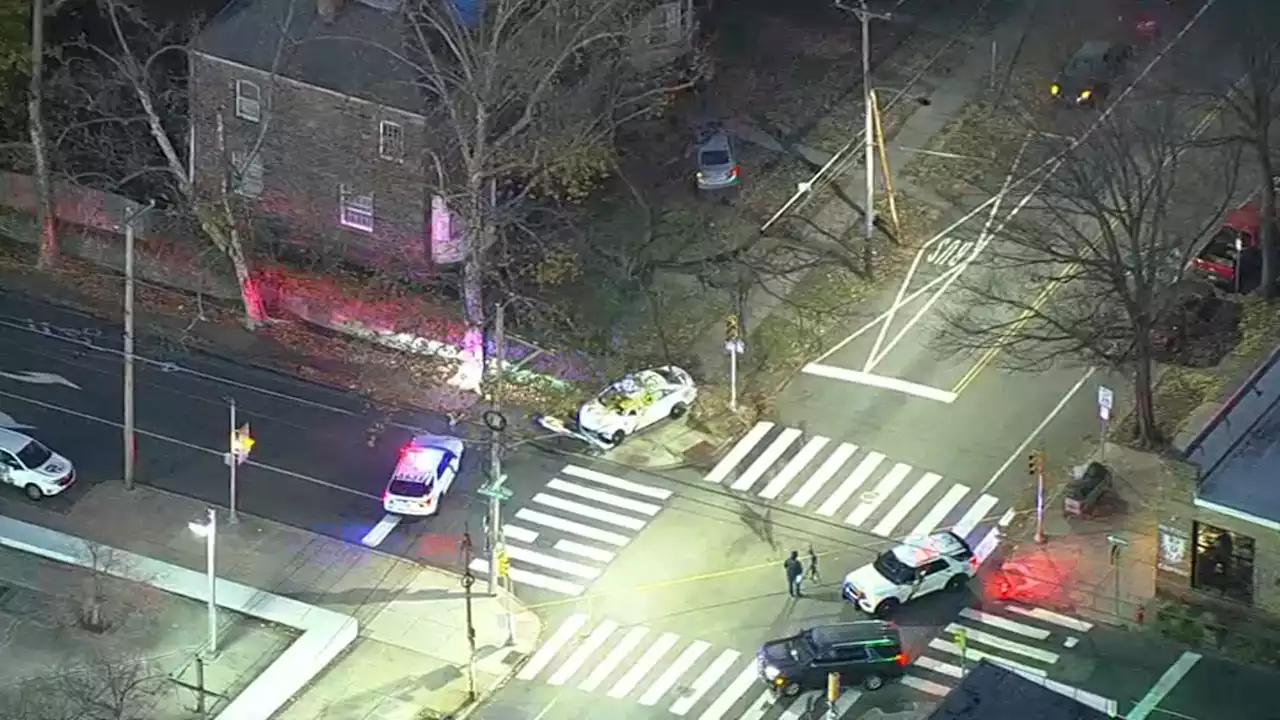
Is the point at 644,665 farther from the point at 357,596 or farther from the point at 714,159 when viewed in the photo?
the point at 714,159

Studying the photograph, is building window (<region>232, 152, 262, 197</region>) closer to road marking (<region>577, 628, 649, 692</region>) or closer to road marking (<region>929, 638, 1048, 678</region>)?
road marking (<region>577, 628, 649, 692</region>)

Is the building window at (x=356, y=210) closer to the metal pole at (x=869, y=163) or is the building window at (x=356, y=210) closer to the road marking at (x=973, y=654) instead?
the metal pole at (x=869, y=163)

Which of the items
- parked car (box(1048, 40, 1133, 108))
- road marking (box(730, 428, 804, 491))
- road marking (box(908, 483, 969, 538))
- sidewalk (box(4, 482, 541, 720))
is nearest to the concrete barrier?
sidewalk (box(4, 482, 541, 720))

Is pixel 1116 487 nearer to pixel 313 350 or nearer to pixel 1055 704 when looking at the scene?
pixel 1055 704

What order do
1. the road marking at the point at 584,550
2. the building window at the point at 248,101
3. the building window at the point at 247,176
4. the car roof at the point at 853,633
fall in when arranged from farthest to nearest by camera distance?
the building window at the point at 248,101
the building window at the point at 247,176
the road marking at the point at 584,550
the car roof at the point at 853,633

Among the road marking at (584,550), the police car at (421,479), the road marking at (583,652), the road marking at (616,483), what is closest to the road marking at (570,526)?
the road marking at (584,550)

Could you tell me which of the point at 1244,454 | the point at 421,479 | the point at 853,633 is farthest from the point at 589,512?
the point at 1244,454
